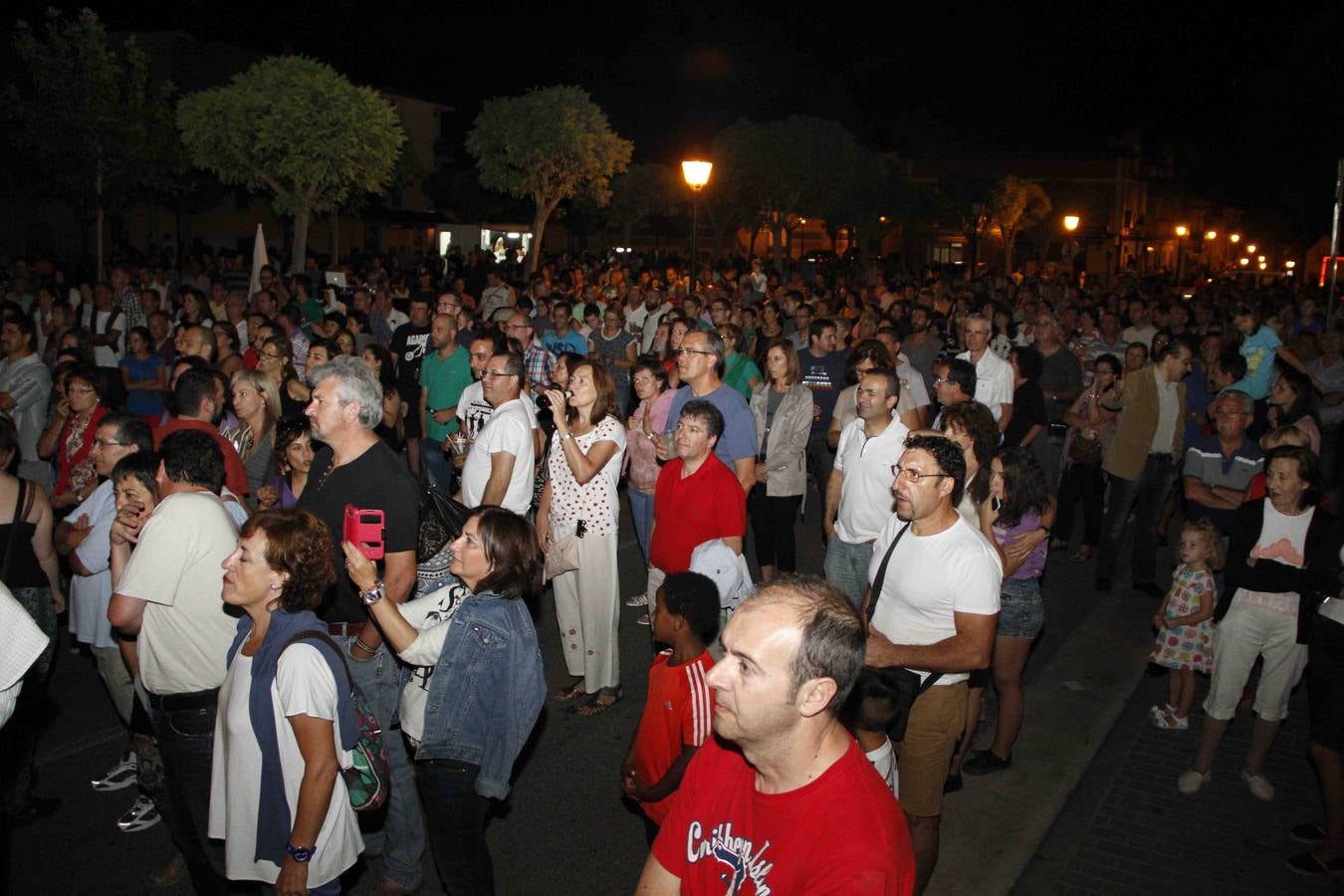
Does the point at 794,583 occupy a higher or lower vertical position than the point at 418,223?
lower

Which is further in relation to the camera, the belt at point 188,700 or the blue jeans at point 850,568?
the blue jeans at point 850,568

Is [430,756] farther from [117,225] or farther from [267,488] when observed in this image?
[117,225]

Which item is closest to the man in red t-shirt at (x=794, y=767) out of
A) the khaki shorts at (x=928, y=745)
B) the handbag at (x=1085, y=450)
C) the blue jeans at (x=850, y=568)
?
the khaki shorts at (x=928, y=745)

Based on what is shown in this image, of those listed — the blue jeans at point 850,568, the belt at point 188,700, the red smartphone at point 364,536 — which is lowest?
the belt at point 188,700

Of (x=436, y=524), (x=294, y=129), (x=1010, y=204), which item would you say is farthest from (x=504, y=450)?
(x=1010, y=204)

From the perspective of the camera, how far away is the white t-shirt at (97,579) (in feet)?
16.5

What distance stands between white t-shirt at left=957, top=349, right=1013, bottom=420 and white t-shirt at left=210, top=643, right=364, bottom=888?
6.35 metres

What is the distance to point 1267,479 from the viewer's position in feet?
17.8

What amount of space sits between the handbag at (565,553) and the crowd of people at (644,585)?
4 centimetres

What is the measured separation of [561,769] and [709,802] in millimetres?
3309

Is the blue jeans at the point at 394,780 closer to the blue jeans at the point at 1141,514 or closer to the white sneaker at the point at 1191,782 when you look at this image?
the white sneaker at the point at 1191,782

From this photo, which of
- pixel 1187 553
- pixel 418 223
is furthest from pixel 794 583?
pixel 418 223

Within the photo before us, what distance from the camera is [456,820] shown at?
12.4 feet

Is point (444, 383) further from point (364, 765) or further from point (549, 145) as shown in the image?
point (549, 145)
